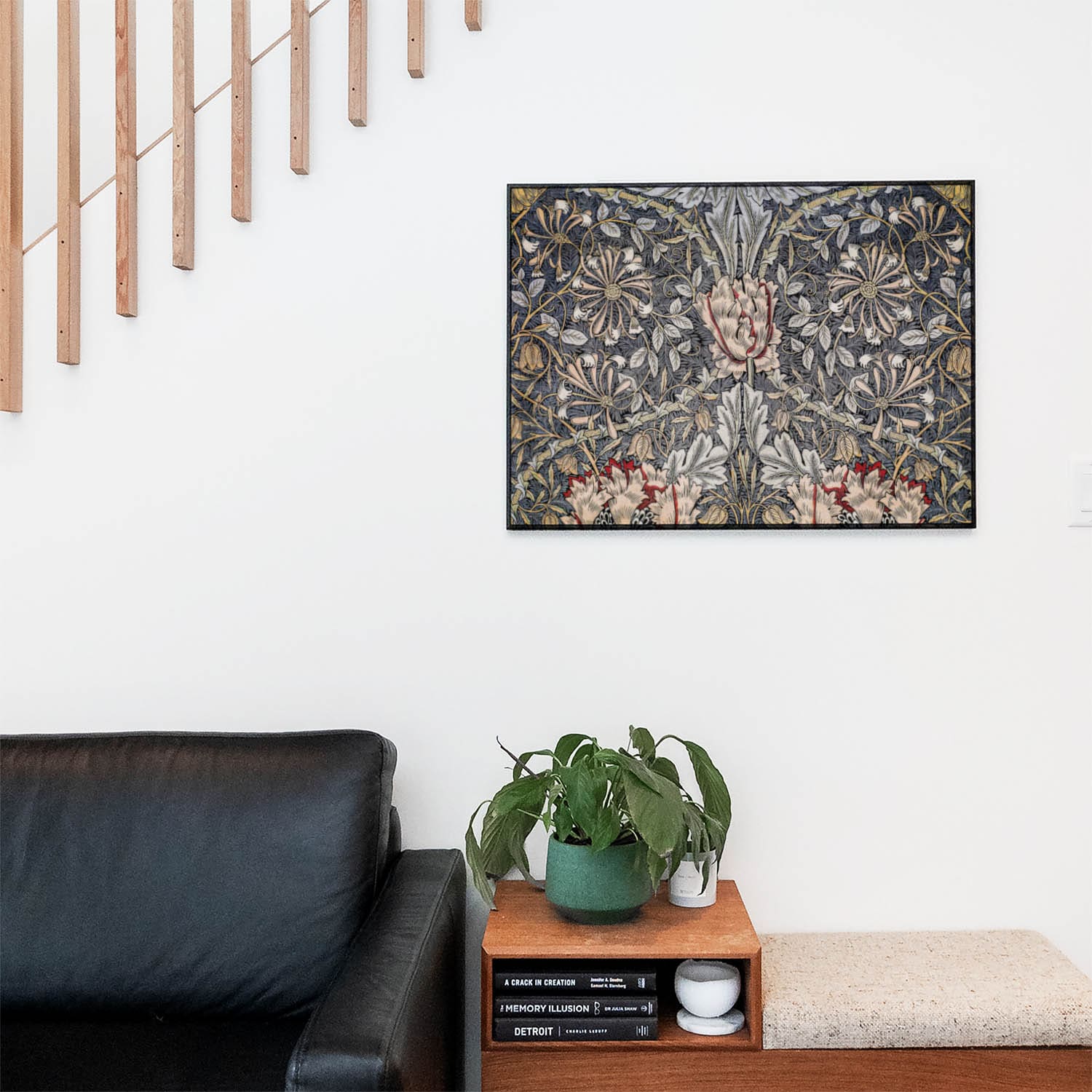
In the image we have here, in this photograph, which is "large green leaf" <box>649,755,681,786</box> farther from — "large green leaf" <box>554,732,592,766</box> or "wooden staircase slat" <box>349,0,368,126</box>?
"wooden staircase slat" <box>349,0,368,126</box>

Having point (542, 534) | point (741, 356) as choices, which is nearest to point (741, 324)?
point (741, 356)

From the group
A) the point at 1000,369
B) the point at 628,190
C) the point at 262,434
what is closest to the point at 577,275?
the point at 628,190

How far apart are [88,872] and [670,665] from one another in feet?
3.74

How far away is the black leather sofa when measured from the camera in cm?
167

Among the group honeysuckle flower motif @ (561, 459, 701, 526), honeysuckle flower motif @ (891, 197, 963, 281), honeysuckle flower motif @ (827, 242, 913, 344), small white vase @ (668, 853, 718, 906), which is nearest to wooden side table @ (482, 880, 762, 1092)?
small white vase @ (668, 853, 718, 906)

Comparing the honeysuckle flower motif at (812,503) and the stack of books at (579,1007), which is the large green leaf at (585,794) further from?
the honeysuckle flower motif at (812,503)

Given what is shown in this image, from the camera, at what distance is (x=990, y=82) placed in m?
2.06

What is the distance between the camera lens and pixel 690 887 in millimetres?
1894

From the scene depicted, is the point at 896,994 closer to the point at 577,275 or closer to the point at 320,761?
the point at 320,761

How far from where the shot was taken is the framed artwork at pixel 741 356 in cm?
204

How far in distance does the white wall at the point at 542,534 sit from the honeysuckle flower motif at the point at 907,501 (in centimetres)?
5

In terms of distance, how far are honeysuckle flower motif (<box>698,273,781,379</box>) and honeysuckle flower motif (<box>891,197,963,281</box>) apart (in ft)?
0.94

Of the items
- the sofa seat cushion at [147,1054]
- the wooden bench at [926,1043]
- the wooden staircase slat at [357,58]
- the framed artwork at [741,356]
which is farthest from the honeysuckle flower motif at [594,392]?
the sofa seat cushion at [147,1054]

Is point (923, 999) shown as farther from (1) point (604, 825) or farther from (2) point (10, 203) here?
(2) point (10, 203)
